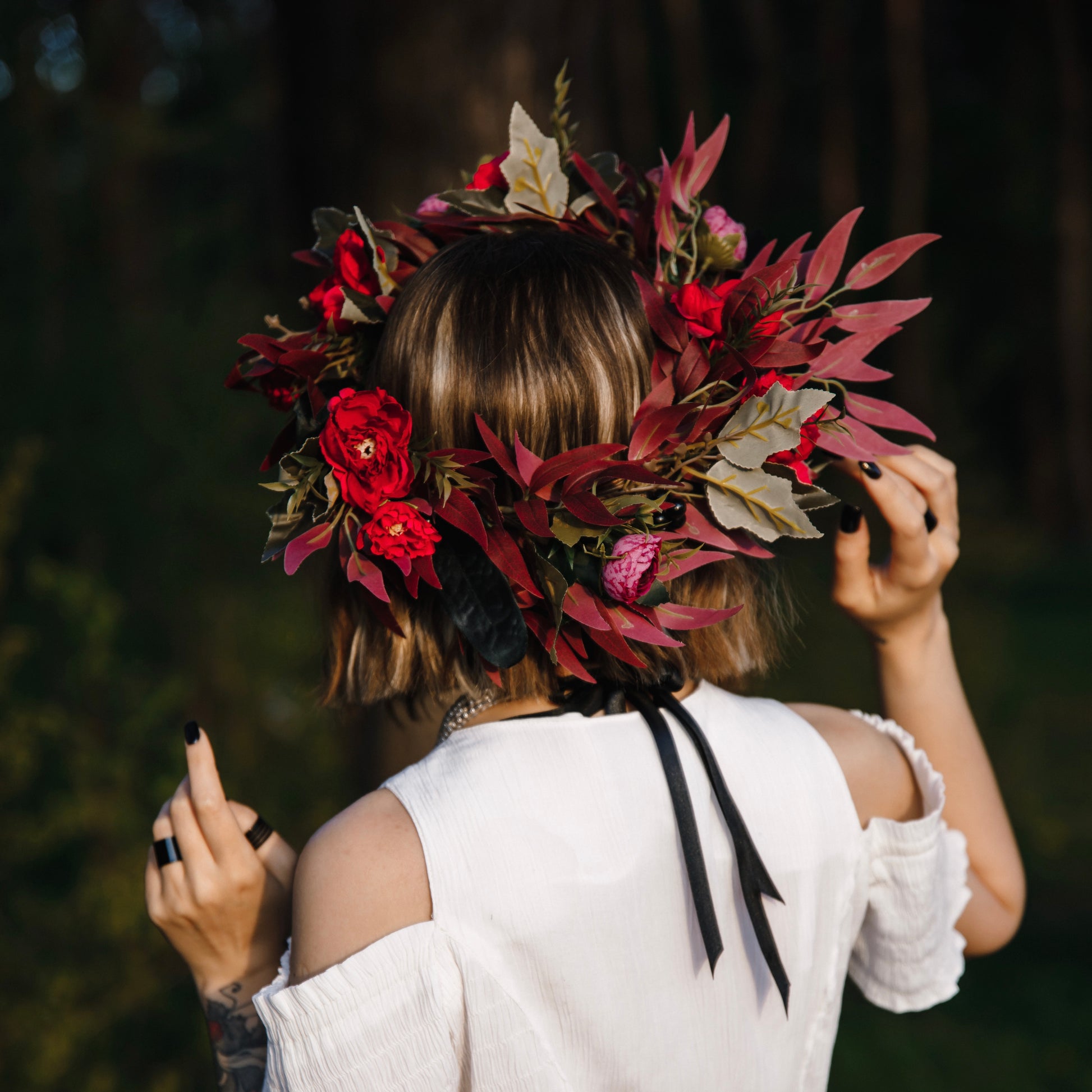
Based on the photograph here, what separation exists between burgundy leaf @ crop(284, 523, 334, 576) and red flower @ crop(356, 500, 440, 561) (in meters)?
0.07

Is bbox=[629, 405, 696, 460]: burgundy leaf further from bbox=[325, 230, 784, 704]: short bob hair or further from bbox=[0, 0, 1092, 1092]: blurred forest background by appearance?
bbox=[0, 0, 1092, 1092]: blurred forest background

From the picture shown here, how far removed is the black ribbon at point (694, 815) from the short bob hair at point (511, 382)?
0.11ft

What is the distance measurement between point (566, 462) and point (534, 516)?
0.08 metres

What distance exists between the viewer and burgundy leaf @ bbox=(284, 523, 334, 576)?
126 cm

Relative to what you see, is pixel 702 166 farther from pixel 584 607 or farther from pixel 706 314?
pixel 584 607

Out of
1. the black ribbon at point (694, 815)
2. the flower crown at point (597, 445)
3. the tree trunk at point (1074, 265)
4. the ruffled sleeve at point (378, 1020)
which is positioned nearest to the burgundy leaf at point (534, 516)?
the flower crown at point (597, 445)

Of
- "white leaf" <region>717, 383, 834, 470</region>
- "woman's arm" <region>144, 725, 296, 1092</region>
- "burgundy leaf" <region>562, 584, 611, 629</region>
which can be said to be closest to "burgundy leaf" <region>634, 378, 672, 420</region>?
"white leaf" <region>717, 383, 834, 470</region>

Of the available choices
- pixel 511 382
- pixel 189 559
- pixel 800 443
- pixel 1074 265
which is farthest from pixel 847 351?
pixel 1074 265

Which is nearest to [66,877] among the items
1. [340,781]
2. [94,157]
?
[340,781]

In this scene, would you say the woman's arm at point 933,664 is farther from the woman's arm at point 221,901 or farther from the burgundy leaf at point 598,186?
the woman's arm at point 221,901

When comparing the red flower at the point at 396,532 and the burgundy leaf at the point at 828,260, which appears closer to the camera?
the red flower at the point at 396,532

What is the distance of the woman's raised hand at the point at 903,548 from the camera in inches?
61.3

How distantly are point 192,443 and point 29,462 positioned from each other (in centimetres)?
127

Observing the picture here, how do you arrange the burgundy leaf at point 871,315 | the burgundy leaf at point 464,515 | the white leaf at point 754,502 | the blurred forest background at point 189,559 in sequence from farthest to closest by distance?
1. the blurred forest background at point 189,559
2. the burgundy leaf at point 871,315
3. the white leaf at point 754,502
4. the burgundy leaf at point 464,515
